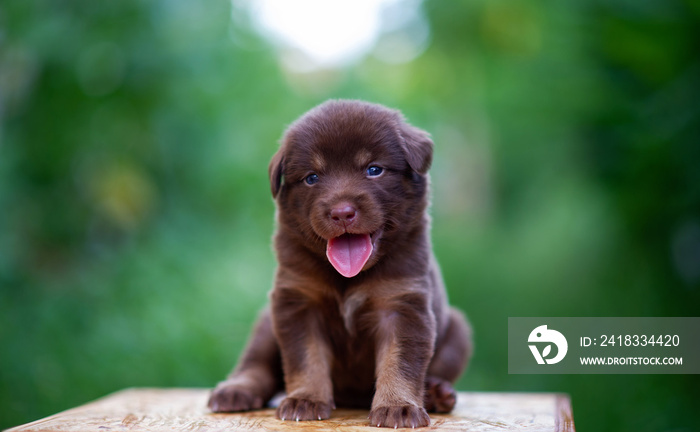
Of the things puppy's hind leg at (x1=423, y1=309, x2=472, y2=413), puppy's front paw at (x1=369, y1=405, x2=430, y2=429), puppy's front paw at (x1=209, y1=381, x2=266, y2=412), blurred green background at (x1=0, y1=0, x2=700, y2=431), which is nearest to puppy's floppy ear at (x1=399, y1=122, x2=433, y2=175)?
puppy's hind leg at (x1=423, y1=309, x2=472, y2=413)

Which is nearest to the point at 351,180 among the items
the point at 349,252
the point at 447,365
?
the point at 349,252

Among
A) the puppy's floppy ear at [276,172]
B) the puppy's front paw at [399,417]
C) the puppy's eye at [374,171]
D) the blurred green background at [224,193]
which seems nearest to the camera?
the puppy's front paw at [399,417]

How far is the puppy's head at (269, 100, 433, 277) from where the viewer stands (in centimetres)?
367

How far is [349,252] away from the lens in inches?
147

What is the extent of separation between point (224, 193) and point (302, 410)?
28.8 feet

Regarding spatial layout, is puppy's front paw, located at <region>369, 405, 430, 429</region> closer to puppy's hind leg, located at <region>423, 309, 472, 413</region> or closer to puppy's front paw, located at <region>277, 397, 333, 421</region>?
puppy's front paw, located at <region>277, 397, 333, 421</region>

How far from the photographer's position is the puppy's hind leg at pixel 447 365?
4.09 meters

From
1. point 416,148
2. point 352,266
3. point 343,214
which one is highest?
point 416,148

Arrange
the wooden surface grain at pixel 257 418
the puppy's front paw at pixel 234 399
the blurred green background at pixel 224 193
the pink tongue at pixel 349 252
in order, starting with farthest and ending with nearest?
the blurred green background at pixel 224 193 < the puppy's front paw at pixel 234 399 < the pink tongue at pixel 349 252 < the wooden surface grain at pixel 257 418

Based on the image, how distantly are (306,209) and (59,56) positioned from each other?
222 inches

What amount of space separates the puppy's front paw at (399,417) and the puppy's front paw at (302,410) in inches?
12.1

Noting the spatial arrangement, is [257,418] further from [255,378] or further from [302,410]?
[255,378]

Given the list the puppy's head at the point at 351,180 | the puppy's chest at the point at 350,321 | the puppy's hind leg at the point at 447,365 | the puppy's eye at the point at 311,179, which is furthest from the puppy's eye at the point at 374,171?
the puppy's hind leg at the point at 447,365

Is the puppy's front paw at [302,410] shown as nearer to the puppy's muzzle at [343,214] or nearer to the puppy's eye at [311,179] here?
the puppy's muzzle at [343,214]
